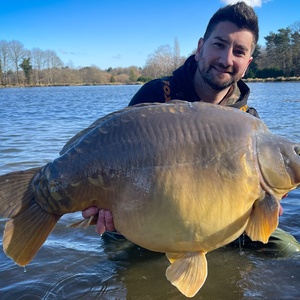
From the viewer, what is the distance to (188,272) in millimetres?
2574

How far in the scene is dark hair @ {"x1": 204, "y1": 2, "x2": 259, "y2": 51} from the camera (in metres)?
3.97

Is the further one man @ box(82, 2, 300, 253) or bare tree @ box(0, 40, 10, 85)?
bare tree @ box(0, 40, 10, 85)

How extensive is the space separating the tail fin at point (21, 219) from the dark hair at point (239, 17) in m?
2.64

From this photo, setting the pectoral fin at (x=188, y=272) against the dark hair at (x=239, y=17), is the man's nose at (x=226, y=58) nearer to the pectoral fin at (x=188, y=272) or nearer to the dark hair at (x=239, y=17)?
the dark hair at (x=239, y=17)

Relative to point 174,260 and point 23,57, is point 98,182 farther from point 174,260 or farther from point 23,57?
point 23,57

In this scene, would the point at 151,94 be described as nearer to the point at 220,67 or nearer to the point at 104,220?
the point at 220,67

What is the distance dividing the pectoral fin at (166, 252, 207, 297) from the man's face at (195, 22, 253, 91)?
6.65 feet

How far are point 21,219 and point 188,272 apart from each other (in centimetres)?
113

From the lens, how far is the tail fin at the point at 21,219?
2525 millimetres

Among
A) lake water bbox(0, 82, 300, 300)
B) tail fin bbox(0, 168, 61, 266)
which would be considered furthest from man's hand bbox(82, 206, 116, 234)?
lake water bbox(0, 82, 300, 300)

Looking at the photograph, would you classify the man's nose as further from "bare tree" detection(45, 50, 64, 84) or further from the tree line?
"bare tree" detection(45, 50, 64, 84)

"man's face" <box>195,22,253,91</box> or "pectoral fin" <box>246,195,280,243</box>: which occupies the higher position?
"man's face" <box>195,22,253,91</box>

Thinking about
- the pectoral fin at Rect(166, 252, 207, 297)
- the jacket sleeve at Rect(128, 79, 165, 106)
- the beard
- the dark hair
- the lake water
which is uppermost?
the dark hair

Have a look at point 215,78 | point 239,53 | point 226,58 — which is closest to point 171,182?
point 215,78
